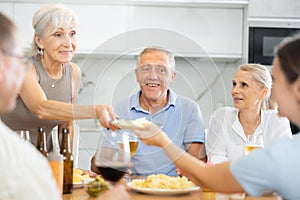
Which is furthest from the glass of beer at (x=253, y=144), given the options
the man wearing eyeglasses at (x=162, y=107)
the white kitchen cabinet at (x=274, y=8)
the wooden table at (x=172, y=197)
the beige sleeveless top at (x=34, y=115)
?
the white kitchen cabinet at (x=274, y=8)

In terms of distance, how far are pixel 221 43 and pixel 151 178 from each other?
2.31 metres

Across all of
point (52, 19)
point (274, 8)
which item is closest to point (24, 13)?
point (52, 19)

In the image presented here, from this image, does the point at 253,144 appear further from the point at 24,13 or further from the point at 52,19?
the point at 24,13

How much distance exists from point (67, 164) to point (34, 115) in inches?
21.0

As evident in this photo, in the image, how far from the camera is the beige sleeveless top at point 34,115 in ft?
7.21

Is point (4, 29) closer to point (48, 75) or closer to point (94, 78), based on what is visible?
point (94, 78)

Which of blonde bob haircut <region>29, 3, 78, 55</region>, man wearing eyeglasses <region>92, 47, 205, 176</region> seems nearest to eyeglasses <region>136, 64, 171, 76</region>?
man wearing eyeglasses <region>92, 47, 205, 176</region>

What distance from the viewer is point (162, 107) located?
7.52 feet

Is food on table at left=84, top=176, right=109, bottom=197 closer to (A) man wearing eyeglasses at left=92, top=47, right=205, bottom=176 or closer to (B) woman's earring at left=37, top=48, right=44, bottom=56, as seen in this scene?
(A) man wearing eyeglasses at left=92, top=47, right=205, bottom=176

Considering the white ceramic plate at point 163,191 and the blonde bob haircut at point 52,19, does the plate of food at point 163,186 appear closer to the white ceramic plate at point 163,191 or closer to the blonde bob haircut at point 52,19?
the white ceramic plate at point 163,191

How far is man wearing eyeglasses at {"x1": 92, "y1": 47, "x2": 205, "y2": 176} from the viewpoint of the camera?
7.05ft

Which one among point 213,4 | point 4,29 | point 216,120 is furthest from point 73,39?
point 213,4

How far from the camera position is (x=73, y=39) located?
227cm

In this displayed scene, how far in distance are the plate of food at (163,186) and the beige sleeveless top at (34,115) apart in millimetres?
661
